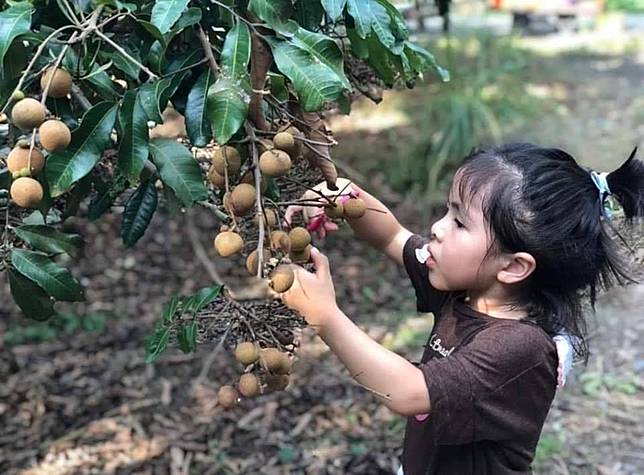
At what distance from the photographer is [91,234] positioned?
369cm

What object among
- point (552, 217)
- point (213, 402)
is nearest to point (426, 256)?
point (552, 217)

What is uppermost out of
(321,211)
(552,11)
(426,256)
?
(321,211)

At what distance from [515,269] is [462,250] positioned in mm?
79

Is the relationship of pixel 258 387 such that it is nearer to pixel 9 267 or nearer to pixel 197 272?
pixel 9 267

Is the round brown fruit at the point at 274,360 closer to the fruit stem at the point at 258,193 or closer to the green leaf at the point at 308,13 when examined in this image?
the fruit stem at the point at 258,193

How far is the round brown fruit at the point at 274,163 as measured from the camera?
845mm

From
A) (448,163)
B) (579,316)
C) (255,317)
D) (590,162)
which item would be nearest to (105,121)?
(255,317)

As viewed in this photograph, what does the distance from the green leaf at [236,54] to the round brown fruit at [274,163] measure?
0.27 feet

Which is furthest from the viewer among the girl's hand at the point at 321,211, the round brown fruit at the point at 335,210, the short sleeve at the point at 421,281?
the short sleeve at the point at 421,281

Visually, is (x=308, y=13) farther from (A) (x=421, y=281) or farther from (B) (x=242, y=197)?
(A) (x=421, y=281)

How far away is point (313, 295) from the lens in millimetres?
1007

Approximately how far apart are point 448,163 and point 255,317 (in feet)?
11.6

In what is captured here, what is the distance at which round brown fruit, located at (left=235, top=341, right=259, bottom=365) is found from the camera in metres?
0.91

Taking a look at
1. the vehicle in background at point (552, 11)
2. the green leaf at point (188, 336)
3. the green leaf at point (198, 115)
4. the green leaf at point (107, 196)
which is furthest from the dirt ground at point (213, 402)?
the vehicle in background at point (552, 11)
